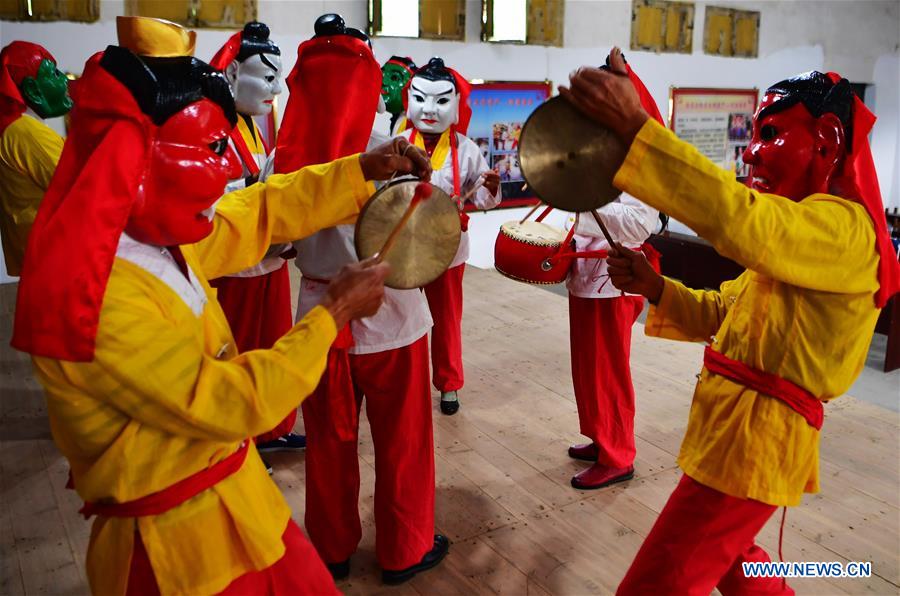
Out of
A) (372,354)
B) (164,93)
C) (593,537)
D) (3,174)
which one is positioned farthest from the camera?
(3,174)

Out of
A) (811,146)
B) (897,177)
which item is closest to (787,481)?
(811,146)

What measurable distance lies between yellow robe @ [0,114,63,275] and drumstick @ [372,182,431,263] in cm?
233

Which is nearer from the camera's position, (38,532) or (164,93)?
(164,93)

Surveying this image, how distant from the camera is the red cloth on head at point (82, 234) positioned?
109cm

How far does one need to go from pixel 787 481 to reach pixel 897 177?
11.1 m

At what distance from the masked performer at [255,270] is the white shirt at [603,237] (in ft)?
3.76

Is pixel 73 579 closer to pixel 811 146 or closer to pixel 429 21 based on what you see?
pixel 811 146

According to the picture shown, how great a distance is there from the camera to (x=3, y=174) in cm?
324

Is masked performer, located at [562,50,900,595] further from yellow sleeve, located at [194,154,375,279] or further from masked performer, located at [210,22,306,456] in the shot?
masked performer, located at [210,22,306,456]

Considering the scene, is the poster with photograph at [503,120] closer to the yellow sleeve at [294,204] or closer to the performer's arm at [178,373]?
the yellow sleeve at [294,204]

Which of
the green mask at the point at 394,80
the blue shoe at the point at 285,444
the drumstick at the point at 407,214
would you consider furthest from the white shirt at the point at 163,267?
the green mask at the point at 394,80

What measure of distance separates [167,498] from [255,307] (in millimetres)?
1897

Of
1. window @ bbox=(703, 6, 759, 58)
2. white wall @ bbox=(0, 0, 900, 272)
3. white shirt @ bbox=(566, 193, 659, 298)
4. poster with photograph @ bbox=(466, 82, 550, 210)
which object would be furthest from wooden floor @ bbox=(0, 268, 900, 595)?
window @ bbox=(703, 6, 759, 58)

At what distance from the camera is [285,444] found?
328cm
